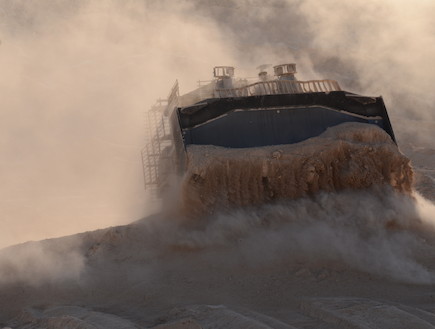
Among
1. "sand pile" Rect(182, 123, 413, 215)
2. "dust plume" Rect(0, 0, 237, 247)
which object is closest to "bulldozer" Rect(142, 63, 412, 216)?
"sand pile" Rect(182, 123, 413, 215)

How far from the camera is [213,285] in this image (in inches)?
328

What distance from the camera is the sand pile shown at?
10.2 metres

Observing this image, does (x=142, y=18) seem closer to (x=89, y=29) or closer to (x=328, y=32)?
(x=89, y=29)

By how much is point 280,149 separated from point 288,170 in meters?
0.39

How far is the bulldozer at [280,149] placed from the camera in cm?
1033

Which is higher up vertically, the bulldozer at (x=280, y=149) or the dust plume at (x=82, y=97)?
the dust plume at (x=82, y=97)

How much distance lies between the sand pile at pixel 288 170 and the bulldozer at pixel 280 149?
0.02m

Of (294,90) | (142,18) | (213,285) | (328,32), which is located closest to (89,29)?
(142,18)

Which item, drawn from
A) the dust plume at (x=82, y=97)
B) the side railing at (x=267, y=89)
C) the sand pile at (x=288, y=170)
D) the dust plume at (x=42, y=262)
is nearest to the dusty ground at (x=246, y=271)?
the dust plume at (x=42, y=262)

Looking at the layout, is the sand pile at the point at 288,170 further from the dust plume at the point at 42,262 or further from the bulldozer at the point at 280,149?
the dust plume at the point at 42,262

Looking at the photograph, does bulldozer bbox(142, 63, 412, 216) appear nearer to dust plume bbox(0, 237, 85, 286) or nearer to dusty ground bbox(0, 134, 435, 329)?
dusty ground bbox(0, 134, 435, 329)

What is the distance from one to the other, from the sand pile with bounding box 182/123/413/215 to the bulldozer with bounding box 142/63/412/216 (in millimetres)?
16

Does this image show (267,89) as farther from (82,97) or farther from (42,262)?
(82,97)

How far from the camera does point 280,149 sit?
34.8 feet
